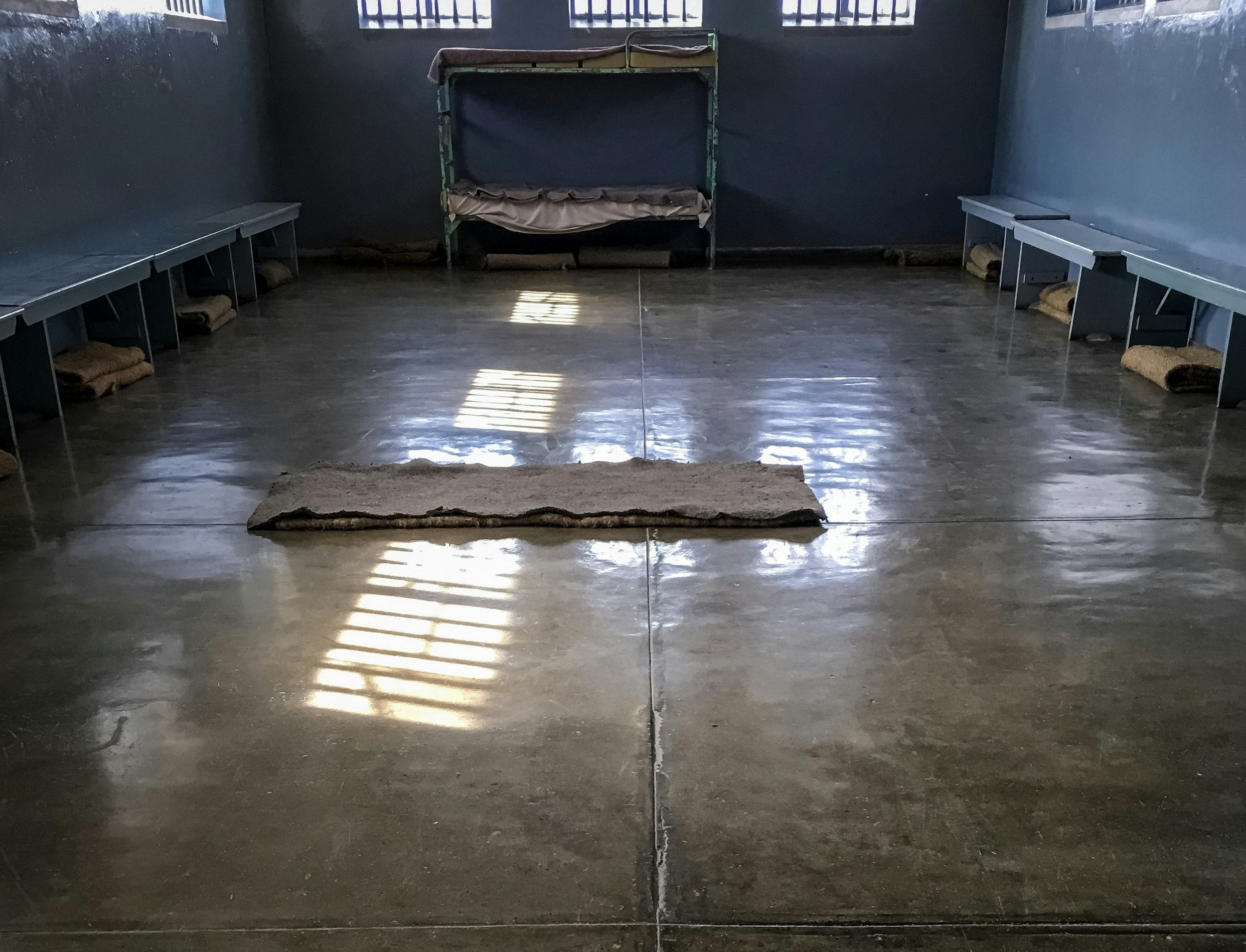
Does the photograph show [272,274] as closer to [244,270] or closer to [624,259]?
[244,270]

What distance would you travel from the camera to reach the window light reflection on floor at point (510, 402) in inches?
197

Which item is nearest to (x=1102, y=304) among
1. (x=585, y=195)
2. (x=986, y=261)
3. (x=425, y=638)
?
(x=986, y=261)

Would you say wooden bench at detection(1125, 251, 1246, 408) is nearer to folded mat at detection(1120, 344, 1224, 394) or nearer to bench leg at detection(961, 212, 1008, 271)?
folded mat at detection(1120, 344, 1224, 394)

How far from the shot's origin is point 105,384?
18.3 ft

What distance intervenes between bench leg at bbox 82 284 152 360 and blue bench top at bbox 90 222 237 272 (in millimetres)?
244

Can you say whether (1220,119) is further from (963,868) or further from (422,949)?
(422,949)

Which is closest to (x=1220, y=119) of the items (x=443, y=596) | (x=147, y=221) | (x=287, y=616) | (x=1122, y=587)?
(x=1122, y=587)

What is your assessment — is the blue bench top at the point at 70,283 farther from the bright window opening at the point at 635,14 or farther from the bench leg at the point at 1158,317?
the bench leg at the point at 1158,317

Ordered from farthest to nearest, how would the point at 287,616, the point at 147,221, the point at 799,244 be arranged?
the point at 799,244, the point at 147,221, the point at 287,616

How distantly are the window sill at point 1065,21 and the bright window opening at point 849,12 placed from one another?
1334mm

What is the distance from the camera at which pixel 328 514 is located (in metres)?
3.85

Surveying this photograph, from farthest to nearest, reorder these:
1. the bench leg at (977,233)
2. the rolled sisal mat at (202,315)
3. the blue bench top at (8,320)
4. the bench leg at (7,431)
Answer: the bench leg at (977,233) → the rolled sisal mat at (202,315) → the bench leg at (7,431) → the blue bench top at (8,320)

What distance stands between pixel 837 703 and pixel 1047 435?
2559 millimetres

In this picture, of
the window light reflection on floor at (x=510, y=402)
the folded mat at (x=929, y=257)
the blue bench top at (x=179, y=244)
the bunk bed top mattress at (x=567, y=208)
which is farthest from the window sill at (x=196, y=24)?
the folded mat at (x=929, y=257)
